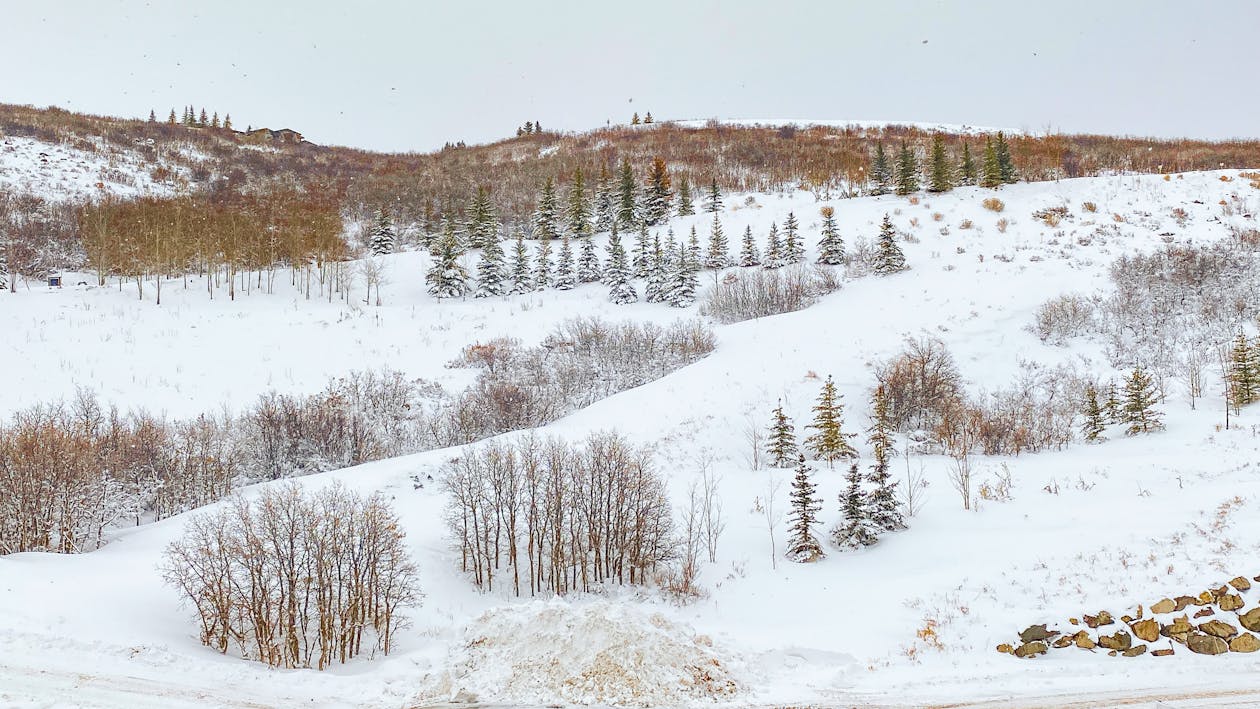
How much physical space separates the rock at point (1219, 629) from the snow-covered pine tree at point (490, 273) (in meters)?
42.8

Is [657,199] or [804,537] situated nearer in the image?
[804,537]

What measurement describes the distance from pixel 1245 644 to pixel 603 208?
51.8m

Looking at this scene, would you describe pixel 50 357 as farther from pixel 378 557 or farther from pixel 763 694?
pixel 763 694

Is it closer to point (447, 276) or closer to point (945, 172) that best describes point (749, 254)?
point (945, 172)

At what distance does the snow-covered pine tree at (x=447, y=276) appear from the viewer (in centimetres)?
4522

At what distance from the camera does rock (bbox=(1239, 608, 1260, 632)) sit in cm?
891

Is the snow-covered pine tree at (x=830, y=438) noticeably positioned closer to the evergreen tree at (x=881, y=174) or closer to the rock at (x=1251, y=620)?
the rock at (x=1251, y=620)

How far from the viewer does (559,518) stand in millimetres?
16656

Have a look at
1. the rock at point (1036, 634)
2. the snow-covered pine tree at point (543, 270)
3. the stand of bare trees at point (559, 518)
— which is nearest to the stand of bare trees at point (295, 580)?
the stand of bare trees at point (559, 518)

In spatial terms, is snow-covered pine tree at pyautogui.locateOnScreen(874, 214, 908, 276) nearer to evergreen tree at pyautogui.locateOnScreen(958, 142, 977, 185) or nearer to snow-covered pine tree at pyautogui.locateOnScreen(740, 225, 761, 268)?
snow-covered pine tree at pyautogui.locateOnScreen(740, 225, 761, 268)

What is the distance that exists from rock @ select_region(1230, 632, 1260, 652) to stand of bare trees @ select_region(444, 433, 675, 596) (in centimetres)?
1094

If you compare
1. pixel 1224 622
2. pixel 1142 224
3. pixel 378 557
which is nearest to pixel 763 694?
pixel 1224 622

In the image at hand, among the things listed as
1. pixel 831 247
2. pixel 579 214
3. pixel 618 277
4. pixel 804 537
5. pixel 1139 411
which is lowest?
pixel 804 537

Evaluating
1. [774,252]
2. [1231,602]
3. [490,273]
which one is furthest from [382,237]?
[1231,602]
